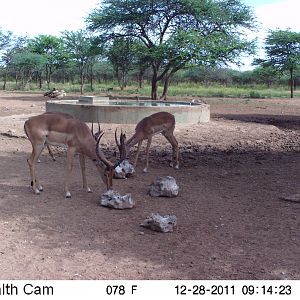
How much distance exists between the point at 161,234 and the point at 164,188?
146cm

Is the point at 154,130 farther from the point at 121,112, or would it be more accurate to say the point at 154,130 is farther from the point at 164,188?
the point at 121,112

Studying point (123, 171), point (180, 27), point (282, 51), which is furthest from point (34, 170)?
point (282, 51)

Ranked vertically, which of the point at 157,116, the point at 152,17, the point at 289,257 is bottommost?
the point at 289,257

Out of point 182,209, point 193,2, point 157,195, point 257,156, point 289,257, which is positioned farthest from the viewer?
point 193,2

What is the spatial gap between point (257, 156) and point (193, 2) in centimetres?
1836

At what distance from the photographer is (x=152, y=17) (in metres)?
27.7

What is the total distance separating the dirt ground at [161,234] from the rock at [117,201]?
8cm

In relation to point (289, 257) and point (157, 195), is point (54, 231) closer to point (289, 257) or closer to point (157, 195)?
point (157, 195)

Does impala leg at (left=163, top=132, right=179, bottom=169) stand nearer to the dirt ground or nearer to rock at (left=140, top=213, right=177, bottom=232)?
the dirt ground

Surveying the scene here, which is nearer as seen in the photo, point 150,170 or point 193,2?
point 150,170

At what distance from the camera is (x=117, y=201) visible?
588 centimetres

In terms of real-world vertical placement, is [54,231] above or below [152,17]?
below

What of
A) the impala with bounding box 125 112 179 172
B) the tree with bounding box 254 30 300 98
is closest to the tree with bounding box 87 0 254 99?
the tree with bounding box 254 30 300 98

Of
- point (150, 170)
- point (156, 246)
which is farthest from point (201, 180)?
point (156, 246)
